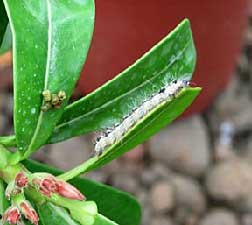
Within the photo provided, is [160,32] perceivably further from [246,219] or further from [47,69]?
[47,69]

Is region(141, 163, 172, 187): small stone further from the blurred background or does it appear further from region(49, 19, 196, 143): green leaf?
region(49, 19, 196, 143): green leaf

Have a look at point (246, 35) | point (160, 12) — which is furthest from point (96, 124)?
point (246, 35)

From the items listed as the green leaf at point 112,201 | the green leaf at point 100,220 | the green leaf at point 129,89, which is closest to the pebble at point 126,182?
the green leaf at point 112,201

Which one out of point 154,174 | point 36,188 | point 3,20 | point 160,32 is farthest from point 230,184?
point 36,188

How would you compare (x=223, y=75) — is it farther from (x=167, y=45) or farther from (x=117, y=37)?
(x=167, y=45)

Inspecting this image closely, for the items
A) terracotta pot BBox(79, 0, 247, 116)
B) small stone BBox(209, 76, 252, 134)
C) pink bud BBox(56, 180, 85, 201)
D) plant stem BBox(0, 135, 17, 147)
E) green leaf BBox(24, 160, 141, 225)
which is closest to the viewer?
pink bud BBox(56, 180, 85, 201)

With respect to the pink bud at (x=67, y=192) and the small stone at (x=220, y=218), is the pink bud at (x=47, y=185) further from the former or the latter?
the small stone at (x=220, y=218)

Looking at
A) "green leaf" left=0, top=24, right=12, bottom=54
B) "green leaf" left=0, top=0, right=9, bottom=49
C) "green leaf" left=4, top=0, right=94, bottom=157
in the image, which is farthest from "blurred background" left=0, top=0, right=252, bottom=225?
"green leaf" left=4, top=0, right=94, bottom=157
